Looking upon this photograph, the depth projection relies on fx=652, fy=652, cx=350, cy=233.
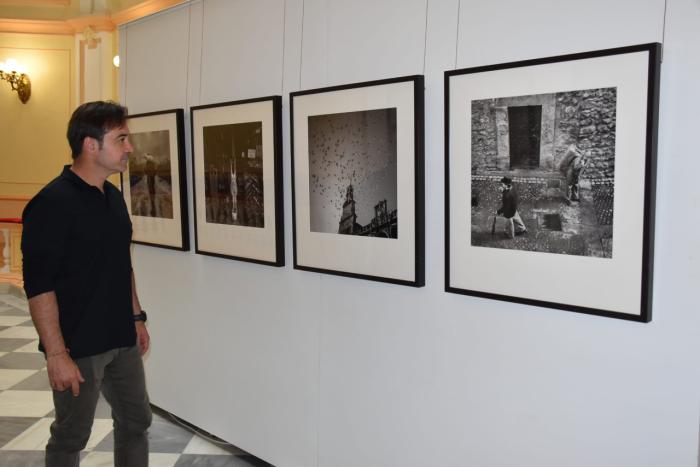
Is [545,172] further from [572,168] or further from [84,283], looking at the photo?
[84,283]

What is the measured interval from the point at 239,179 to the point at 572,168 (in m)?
1.88

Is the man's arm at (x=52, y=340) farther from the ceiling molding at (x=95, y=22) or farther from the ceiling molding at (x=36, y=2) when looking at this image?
the ceiling molding at (x=36, y=2)

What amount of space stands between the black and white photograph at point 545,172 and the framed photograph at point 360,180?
31 centimetres

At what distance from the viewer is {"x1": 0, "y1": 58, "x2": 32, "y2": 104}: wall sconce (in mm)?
8609

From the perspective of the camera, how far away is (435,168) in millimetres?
2570

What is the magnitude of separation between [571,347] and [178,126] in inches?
103

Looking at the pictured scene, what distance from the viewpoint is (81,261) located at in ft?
8.48

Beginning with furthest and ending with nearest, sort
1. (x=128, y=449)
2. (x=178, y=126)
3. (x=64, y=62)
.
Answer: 1. (x=64, y=62)
2. (x=178, y=126)
3. (x=128, y=449)

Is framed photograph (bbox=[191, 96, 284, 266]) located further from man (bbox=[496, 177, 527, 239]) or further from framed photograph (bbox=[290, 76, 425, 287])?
man (bbox=[496, 177, 527, 239])

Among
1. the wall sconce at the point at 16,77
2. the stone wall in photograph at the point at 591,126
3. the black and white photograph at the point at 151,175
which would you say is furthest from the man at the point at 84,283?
the wall sconce at the point at 16,77

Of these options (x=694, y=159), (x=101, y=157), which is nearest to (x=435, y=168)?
(x=694, y=159)

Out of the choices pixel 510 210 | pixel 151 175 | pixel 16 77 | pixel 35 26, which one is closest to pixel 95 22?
pixel 35 26

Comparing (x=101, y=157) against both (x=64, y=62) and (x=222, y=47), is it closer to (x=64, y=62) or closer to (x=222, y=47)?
(x=222, y=47)

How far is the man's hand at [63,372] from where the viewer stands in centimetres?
247
